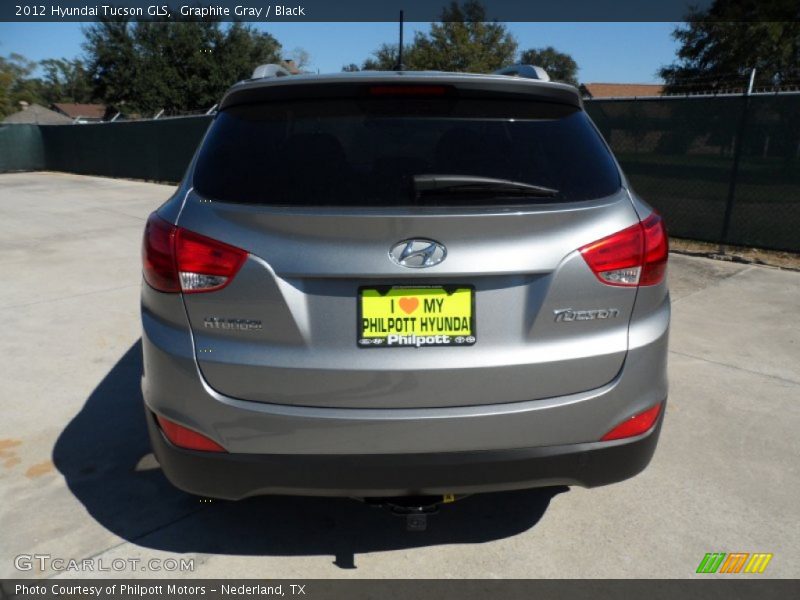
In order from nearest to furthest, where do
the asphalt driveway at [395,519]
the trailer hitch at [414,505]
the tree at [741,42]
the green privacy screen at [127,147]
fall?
1. the trailer hitch at [414,505]
2. the asphalt driveway at [395,519]
3. the green privacy screen at [127,147]
4. the tree at [741,42]

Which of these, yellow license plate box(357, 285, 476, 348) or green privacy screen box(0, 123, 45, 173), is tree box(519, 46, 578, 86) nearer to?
green privacy screen box(0, 123, 45, 173)

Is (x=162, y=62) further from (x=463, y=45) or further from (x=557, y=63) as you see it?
(x=557, y=63)

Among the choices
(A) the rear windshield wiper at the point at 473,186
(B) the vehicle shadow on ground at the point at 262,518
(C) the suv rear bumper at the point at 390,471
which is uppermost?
(A) the rear windshield wiper at the point at 473,186

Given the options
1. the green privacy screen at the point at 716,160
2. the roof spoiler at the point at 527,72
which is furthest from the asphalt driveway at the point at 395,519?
the green privacy screen at the point at 716,160

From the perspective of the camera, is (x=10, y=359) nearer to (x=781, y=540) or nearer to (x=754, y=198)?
(x=781, y=540)

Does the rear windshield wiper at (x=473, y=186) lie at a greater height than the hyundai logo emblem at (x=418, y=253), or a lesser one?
greater

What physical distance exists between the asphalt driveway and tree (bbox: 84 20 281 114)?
38167 millimetres

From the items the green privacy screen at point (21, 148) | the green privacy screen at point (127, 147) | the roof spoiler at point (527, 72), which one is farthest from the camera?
the green privacy screen at point (21, 148)

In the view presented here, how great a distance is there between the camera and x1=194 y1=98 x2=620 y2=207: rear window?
2.19m

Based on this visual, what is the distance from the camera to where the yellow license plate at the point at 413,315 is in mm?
2076

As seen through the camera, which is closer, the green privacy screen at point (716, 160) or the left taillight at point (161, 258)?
the left taillight at point (161, 258)

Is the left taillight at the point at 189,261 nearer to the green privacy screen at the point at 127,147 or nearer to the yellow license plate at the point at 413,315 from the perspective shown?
the yellow license plate at the point at 413,315
